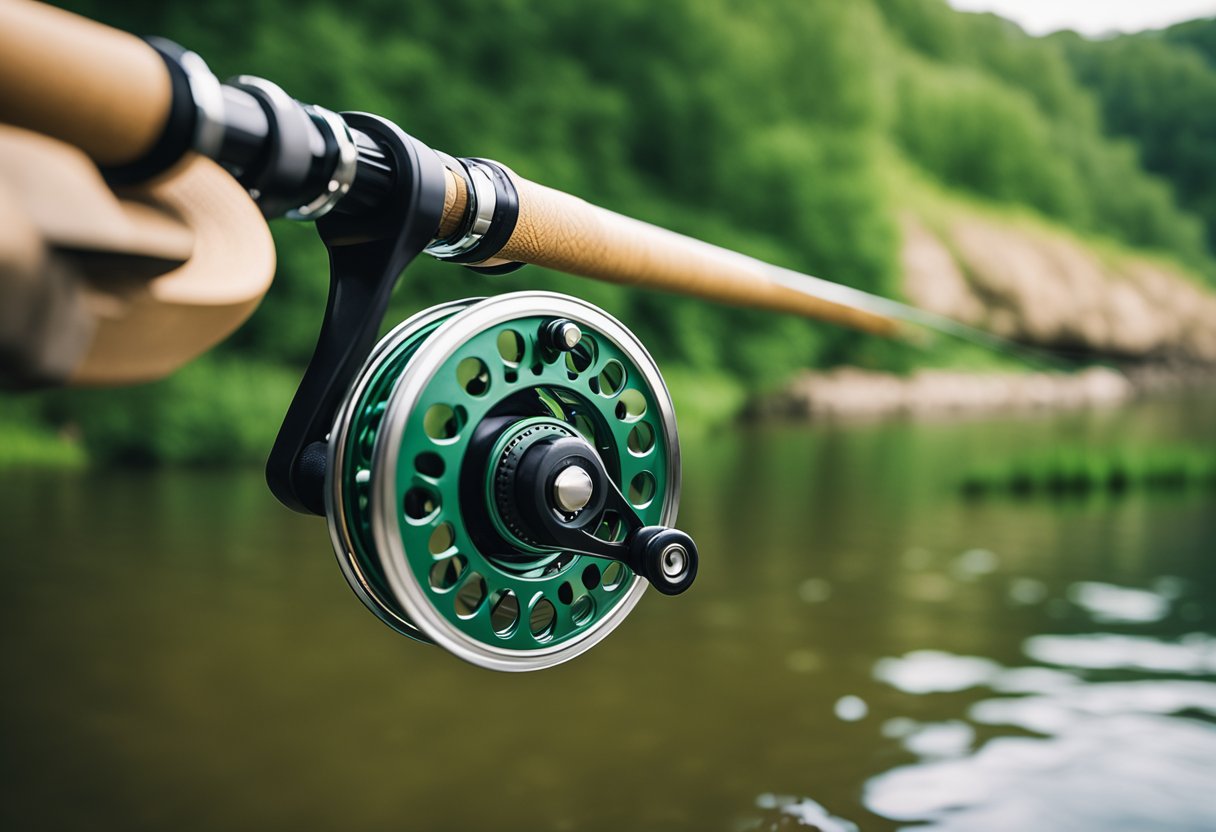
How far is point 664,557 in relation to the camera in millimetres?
782

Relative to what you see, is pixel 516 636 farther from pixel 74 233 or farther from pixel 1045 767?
pixel 1045 767

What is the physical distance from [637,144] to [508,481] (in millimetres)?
11838

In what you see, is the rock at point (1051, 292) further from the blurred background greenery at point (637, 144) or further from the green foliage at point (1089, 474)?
the green foliage at point (1089, 474)

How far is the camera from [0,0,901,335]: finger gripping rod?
1.77ft

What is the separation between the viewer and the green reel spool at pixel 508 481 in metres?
0.71

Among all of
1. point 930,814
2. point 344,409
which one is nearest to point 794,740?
point 930,814

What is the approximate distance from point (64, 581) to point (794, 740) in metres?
2.26

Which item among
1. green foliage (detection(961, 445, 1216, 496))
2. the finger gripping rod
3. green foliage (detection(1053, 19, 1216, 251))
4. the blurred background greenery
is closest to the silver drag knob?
the finger gripping rod

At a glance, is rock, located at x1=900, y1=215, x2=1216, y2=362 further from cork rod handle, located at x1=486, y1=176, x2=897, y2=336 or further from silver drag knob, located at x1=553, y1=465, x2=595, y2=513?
silver drag knob, located at x1=553, y1=465, x2=595, y2=513

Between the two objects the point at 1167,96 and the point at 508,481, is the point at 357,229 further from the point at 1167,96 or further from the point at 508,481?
the point at 1167,96

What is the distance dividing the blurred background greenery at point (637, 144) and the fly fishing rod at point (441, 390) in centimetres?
579

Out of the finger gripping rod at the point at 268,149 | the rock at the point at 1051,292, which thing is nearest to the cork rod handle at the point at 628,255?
the finger gripping rod at the point at 268,149

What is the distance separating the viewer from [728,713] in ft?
7.45

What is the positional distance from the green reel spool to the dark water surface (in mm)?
1070
